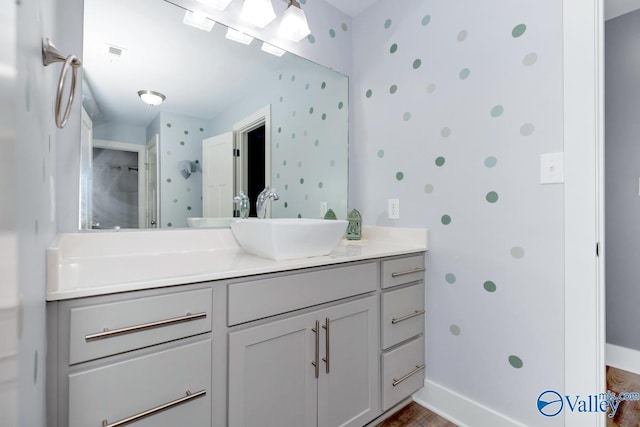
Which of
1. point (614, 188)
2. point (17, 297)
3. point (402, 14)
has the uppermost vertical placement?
point (402, 14)

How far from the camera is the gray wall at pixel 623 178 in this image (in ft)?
6.57

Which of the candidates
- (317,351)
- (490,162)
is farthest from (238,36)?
(317,351)

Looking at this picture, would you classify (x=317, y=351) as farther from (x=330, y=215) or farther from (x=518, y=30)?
(x=518, y=30)

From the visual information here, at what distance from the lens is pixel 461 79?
1.53 m

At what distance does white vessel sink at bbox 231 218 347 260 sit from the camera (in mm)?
1142

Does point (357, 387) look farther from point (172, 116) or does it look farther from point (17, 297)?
point (172, 116)

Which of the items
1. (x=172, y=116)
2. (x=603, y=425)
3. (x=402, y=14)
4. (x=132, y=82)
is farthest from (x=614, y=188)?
(x=132, y=82)

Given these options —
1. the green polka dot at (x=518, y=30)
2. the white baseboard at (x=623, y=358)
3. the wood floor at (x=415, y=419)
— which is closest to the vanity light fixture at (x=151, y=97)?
the green polka dot at (x=518, y=30)

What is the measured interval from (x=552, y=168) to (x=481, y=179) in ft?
0.89

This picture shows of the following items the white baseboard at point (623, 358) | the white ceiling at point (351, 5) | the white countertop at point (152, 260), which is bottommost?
the white baseboard at point (623, 358)

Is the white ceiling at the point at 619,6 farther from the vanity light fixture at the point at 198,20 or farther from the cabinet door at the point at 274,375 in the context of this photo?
the cabinet door at the point at 274,375

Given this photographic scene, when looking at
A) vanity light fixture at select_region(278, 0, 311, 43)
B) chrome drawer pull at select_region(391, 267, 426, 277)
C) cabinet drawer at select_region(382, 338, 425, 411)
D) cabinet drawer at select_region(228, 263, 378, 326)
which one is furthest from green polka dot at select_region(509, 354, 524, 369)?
vanity light fixture at select_region(278, 0, 311, 43)

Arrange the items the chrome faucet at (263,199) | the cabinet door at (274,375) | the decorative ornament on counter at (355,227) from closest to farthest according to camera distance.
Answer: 1. the cabinet door at (274,375)
2. the chrome faucet at (263,199)
3. the decorative ornament on counter at (355,227)

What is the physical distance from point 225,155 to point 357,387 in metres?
1.19
